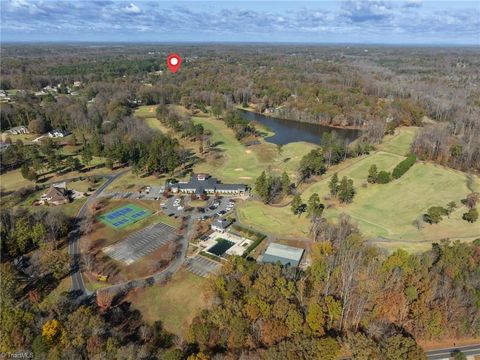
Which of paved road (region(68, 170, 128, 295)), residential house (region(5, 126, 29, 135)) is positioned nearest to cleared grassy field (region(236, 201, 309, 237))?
paved road (region(68, 170, 128, 295))

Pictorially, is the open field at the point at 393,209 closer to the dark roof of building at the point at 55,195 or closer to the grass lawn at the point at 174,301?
the grass lawn at the point at 174,301

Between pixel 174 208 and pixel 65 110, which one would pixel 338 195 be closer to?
pixel 174 208

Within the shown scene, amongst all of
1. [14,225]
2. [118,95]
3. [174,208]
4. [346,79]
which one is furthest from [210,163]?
[346,79]

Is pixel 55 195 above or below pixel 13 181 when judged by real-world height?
above

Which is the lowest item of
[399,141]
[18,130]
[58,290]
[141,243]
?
[141,243]

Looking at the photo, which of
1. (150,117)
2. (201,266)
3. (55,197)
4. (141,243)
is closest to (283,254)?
(201,266)

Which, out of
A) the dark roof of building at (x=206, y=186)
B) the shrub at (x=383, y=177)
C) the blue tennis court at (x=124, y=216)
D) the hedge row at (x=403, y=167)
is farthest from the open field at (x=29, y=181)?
the hedge row at (x=403, y=167)

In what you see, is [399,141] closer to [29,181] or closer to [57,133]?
[29,181]
